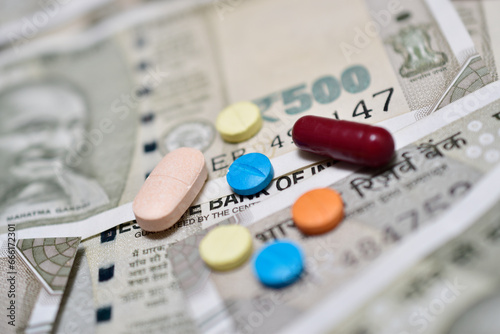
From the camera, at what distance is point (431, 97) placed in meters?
1.02

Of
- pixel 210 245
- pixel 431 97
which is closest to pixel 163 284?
pixel 210 245

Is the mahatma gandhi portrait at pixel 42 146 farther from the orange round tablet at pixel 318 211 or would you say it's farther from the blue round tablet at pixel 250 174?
the orange round tablet at pixel 318 211

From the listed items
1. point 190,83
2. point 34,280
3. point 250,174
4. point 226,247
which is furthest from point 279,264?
point 190,83

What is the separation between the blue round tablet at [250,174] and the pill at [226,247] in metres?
0.12

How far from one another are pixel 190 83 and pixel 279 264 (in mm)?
758

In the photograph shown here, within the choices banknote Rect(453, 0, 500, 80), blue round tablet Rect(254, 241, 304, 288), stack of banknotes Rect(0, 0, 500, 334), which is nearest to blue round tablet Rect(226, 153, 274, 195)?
stack of banknotes Rect(0, 0, 500, 334)

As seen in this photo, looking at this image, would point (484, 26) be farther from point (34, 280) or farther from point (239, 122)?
point (34, 280)

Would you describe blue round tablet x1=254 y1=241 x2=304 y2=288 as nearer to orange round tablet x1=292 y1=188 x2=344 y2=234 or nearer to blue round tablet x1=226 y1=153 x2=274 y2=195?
orange round tablet x1=292 y1=188 x2=344 y2=234

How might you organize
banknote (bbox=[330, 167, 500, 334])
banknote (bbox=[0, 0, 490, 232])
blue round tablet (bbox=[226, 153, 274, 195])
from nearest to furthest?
banknote (bbox=[330, 167, 500, 334])
blue round tablet (bbox=[226, 153, 274, 195])
banknote (bbox=[0, 0, 490, 232])

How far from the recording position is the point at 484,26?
113cm

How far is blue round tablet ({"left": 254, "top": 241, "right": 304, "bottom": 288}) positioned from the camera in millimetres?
771

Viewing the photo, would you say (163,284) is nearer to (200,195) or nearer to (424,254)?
(200,195)

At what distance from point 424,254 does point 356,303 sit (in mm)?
153

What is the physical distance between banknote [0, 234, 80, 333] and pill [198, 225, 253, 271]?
0.32 meters
